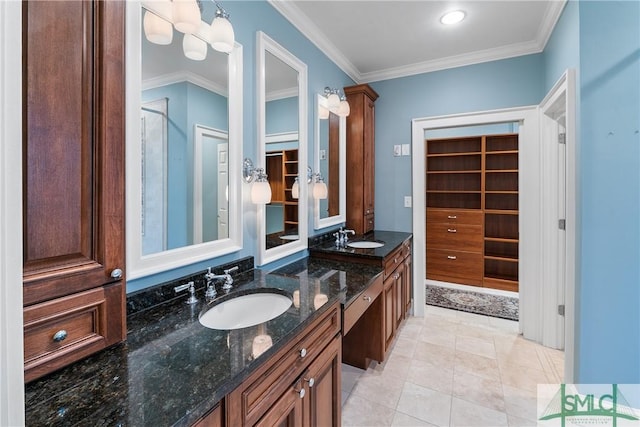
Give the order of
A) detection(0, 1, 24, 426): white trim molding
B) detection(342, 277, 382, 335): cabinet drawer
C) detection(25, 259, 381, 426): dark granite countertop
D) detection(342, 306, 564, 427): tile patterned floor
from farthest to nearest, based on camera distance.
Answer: detection(342, 306, 564, 427): tile patterned floor
detection(342, 277, 382, 335): cabinet drawer
detection(25, 259, 381, 426): dark granite countertop
detection(0, 1, 24, 426): white trim molding

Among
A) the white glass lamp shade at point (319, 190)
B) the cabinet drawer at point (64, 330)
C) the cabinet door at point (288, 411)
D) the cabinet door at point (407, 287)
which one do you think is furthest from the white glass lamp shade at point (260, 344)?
the cabinet door at point (407, 287)

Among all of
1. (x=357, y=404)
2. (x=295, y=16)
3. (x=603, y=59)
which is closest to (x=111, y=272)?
(x=357, y=404)

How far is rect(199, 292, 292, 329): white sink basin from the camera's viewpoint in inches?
50.0

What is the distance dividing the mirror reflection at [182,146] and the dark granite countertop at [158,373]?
0.37 metres

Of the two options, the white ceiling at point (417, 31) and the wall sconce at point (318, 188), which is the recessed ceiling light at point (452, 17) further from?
the wall sconce at point (318, 188)

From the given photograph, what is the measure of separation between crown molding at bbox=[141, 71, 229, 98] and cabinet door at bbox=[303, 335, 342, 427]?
1.30 metres

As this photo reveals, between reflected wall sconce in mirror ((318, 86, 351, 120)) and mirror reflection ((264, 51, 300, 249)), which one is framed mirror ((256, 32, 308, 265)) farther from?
reflected wall sconce in mirror ((318, 86, 351, 120))

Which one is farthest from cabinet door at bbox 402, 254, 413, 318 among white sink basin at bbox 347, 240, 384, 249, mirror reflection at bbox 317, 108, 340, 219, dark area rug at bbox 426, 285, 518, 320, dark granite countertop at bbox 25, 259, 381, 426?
dark granite countertop at bbox 25, 259, 381, 426

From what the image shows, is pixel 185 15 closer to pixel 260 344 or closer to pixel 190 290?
pixel 190 290

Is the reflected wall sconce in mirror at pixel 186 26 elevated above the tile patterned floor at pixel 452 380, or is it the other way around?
the reflected wall sconce in mirror at pixel 186 26

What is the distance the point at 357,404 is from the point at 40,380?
1.64m

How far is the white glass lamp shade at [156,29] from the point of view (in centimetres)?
119

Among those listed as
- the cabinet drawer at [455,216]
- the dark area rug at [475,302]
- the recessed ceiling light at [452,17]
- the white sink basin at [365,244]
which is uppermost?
the recessed ceiling light at [452,17]

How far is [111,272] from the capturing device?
2.94ft
